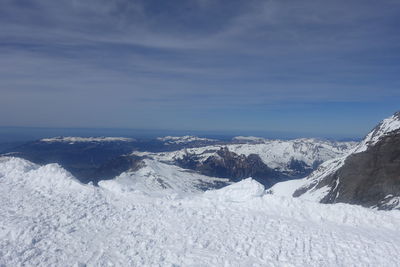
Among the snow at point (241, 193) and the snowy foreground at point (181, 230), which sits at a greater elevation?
the snow at point (241, 193)

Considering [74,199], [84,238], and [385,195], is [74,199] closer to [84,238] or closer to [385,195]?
[84,238]

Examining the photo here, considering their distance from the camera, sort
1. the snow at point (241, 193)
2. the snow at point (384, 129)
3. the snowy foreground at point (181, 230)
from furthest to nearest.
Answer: the snow at point (384, 129)
the snow at point (241, 193)
the snowy foreground at point (181, 230)

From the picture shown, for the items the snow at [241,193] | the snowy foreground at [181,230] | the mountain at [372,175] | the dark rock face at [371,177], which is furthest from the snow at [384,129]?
the snowy foreground at [181,230]

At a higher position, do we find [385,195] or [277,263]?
[277,263]

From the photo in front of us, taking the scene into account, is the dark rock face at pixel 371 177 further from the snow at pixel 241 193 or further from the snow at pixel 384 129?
the snow at pixel 241 193

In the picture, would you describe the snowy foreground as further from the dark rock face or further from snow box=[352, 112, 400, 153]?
snow box=[352, 112, 400, 153]

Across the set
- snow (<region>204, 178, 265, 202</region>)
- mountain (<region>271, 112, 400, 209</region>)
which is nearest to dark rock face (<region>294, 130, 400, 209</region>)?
mountain (<region>271, 112, 400, 209</region>)

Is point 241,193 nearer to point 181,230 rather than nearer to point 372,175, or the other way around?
point 181,230

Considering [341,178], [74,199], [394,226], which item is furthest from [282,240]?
[341,178]

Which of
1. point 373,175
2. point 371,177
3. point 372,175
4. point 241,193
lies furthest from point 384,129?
point 241,193
